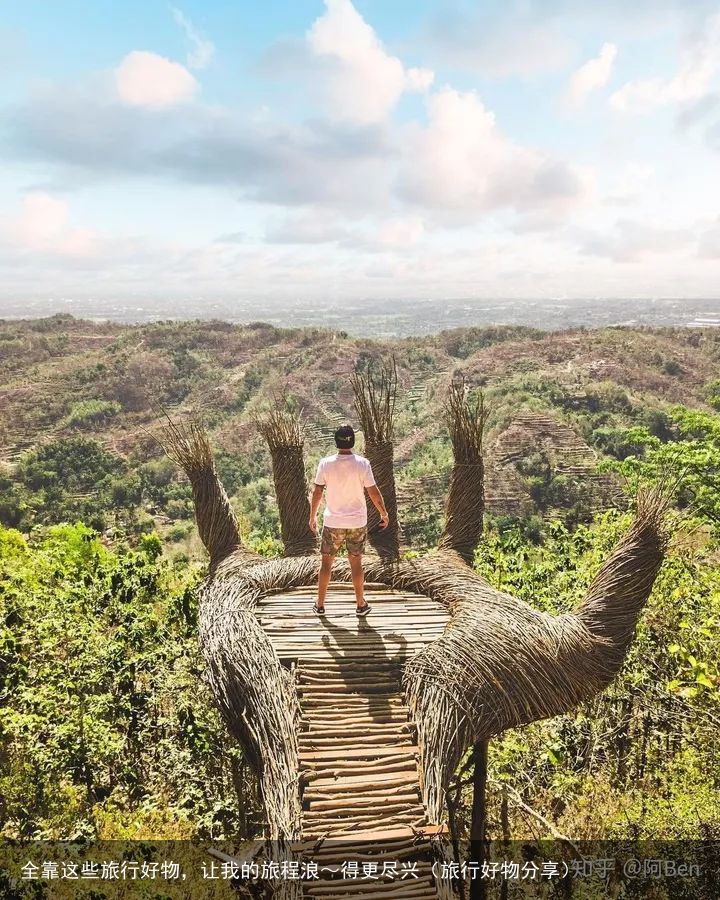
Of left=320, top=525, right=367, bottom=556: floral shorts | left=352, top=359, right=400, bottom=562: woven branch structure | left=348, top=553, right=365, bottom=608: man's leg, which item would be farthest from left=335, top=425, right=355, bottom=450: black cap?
left=352, top=359, right=400, bottom=562: woven branch structure

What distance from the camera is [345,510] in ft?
11.9

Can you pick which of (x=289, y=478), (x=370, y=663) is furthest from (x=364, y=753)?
(x=289, y=478)

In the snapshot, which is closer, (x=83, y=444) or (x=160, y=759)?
(x=160, y=759)

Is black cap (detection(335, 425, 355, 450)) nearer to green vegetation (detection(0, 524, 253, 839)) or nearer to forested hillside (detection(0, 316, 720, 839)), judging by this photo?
forested hillside (detection(0, 316, 720, 839))

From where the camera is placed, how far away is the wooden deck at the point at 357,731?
2342mm

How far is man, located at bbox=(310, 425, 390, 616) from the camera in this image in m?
3.58

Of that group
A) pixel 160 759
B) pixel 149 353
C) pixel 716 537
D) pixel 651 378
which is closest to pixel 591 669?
pixel 160 759

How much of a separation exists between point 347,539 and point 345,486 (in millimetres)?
335

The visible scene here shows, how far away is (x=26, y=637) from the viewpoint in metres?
5.54

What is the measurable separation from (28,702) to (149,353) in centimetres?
5750

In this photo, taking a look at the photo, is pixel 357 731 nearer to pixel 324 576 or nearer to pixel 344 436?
pixel 324 576

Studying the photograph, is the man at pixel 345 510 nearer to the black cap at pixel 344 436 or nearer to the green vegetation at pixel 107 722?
the black cap at pixel 344 436

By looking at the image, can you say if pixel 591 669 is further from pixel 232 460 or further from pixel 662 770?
pixel 232 460

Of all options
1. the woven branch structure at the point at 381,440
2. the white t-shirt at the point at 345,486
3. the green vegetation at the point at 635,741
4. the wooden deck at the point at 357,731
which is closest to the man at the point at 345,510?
the white t-shirt at the point at 345,486
